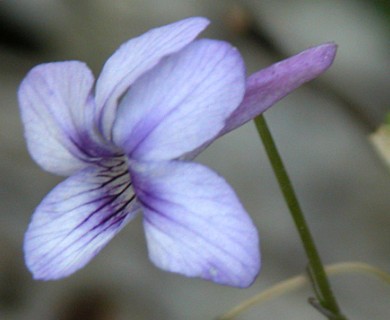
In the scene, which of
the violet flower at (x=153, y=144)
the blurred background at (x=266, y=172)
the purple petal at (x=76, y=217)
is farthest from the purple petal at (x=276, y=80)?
the blurred background at (x=266, y=172)

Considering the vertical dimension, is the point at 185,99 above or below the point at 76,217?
above

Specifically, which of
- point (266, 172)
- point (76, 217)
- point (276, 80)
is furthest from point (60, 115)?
point (266, 172)

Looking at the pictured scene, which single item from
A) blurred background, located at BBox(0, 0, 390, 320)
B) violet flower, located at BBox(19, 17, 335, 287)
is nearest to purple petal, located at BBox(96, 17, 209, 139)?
violet flower, located at BBox(19, 17, 335, 287)

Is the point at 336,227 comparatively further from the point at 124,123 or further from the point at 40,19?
the point at 124,123

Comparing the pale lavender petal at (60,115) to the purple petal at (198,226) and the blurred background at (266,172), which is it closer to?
the purple petal at (198,226)

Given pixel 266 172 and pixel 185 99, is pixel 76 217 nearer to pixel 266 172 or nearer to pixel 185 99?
pixel 185 99
